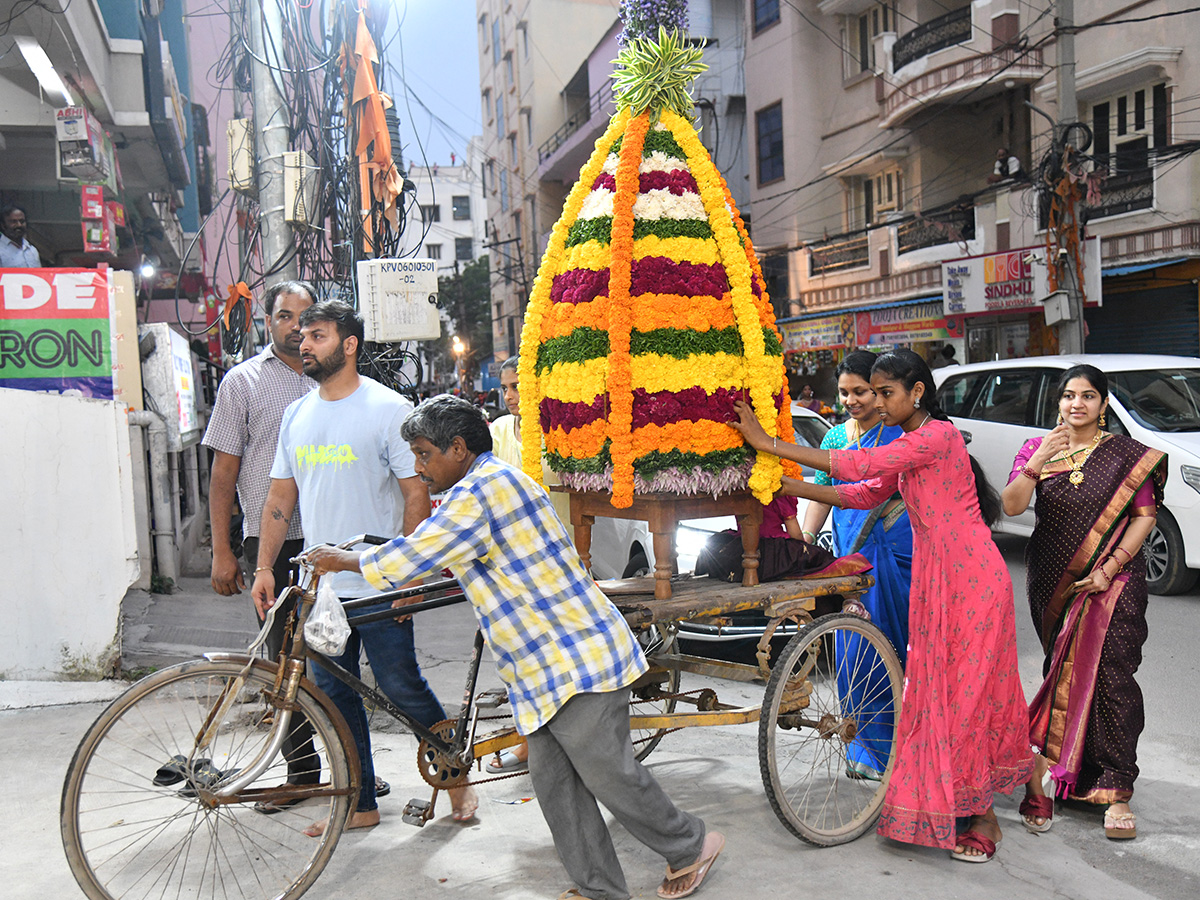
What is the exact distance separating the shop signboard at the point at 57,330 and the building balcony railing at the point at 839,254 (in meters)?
15.5

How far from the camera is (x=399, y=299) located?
7402 mm

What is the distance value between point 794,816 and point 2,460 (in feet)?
13.4

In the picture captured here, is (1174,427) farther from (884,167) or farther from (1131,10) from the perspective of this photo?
(884,167)

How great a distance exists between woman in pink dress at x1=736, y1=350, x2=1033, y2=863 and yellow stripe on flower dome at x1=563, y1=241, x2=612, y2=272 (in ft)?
2.27

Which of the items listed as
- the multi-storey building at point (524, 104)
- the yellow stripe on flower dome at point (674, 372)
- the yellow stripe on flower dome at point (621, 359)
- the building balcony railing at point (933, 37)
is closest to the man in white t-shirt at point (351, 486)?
the yellow stripe on flower dome at point (621, 359)

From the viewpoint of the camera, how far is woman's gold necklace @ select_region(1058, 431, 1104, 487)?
369 cm

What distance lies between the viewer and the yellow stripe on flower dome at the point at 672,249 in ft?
11.0

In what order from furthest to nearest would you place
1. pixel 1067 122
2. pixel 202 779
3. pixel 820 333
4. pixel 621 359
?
pixel 820 333 < pixel 1067 122 < pixel 621 359 < pixel 202 779

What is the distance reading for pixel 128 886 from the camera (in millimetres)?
3053

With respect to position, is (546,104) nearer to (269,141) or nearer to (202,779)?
(269,141)

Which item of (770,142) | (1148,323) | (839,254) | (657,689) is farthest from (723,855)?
(770,142)

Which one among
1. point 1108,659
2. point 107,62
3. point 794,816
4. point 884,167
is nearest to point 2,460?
point 794,816

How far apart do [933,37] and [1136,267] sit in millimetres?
6543

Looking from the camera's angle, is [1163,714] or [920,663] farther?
[1163,714]
